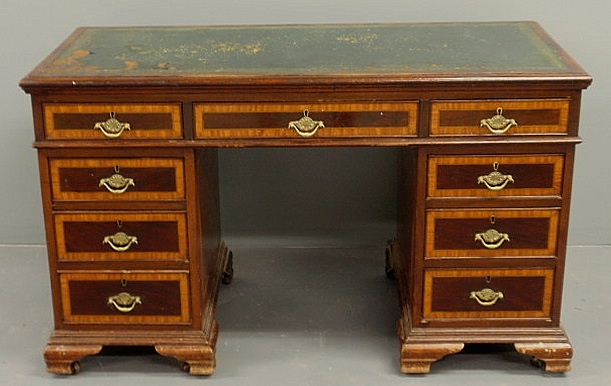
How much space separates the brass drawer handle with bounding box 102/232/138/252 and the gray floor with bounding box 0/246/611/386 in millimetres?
360

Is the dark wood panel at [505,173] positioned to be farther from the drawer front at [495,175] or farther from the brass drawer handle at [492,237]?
the brass drawer handle at [492,237]

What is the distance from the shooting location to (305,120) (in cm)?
247

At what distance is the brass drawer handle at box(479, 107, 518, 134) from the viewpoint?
2465 millimetres

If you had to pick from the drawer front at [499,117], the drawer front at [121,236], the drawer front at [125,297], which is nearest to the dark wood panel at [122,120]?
the drawer front at [121,236]

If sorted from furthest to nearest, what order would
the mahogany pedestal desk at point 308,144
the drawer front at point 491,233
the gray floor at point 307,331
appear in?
1. the gray floor at point 307,331
2. the drawer front at point 491,233
3. the mahogany pedestal desk at point 308,144

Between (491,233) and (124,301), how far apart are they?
3.18 feet

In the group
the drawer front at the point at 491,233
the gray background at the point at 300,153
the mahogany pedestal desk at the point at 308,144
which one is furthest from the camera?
the gray background at the point at 300,153

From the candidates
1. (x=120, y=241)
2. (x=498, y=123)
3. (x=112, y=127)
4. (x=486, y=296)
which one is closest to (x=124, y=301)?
(x=120, y=241)

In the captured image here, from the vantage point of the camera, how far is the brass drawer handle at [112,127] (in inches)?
97.6

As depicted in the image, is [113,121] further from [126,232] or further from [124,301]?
[124,301]

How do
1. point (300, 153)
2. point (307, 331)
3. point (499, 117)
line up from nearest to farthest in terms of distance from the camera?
point (499, 117) < point (307, 331) < point (300, 153)

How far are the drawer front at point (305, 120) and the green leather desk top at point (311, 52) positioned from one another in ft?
0.27

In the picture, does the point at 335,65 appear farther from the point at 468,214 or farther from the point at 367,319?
the point at 367,319

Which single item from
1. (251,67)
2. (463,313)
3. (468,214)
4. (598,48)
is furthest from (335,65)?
(598,48)
